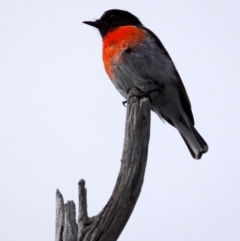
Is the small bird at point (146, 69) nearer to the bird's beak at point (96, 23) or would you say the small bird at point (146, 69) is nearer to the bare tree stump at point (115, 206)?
the bird's beak at point (96, 23)

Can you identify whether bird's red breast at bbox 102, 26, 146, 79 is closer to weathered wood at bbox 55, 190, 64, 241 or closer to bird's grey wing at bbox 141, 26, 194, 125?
bird's grey wing at bbox 141, 26, 194, 125

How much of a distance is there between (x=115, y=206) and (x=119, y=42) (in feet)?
9.08

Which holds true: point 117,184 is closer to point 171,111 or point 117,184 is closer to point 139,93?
point 139,93

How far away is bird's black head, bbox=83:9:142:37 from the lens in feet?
24.0

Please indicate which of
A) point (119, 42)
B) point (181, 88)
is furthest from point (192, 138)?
point (119, 42)

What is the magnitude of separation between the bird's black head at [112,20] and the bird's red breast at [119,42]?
Result: 34cm

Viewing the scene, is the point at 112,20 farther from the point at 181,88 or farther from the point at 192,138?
the point at 192,138

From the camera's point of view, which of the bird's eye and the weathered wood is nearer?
the weathered wood

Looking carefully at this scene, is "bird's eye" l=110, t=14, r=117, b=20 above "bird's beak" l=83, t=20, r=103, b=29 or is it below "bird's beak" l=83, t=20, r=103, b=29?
above

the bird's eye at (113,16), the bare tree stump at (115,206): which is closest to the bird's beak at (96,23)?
the bird's eye at (113,16)

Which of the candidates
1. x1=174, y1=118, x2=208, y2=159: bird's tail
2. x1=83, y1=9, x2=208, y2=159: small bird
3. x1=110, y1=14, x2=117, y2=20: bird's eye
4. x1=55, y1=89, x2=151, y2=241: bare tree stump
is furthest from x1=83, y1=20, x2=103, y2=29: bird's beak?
x1=55, y1=89, x2=151, y2=241: bare tree stump

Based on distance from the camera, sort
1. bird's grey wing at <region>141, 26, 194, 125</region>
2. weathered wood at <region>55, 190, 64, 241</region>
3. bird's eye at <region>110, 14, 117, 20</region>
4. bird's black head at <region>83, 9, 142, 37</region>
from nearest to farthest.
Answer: weathered wood at <region>55, 190, 64, 241</region> → bird's grey wing at <region>141, 26, 194, 125</region> → bird's black head at <region>83, 9, 142, 37</region> → bird's eye at <region>110, 14, 117, 20</region>

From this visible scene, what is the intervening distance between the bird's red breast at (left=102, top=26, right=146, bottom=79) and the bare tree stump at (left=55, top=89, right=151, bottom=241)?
7.18 ft

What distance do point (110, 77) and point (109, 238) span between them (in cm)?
288
